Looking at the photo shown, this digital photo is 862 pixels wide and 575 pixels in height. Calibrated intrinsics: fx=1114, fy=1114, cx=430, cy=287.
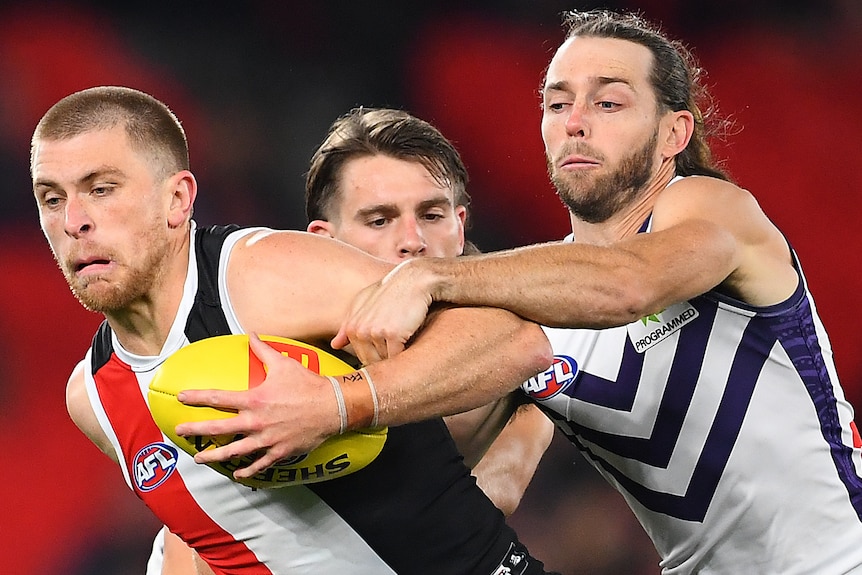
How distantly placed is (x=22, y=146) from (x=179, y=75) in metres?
0.91

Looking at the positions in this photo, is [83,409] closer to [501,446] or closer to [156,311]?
[156,311]

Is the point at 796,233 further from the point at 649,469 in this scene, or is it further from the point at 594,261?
the point at 594,261

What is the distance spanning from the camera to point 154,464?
2891 millimetres

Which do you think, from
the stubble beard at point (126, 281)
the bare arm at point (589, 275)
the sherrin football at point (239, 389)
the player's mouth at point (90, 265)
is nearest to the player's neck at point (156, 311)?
the stubble beard at point (126, 281)

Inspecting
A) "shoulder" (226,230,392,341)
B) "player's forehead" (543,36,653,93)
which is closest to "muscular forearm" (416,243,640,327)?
"shoulder" (226,230,392,341)

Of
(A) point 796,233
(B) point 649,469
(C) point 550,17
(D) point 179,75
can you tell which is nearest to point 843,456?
(B) point 649,469

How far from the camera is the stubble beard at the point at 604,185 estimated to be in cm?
345

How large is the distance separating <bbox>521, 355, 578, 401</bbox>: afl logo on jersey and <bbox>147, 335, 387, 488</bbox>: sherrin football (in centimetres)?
100

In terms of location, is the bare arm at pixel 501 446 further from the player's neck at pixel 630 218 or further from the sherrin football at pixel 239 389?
the sherrin football at pixel 239 389

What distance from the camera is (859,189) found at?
20.4 feet

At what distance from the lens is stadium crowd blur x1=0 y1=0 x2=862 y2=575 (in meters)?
5.80

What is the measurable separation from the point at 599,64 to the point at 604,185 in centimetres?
41

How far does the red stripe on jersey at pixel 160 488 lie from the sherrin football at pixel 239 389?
0.47m

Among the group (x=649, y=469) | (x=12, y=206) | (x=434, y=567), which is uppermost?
(x=12, y=206)
